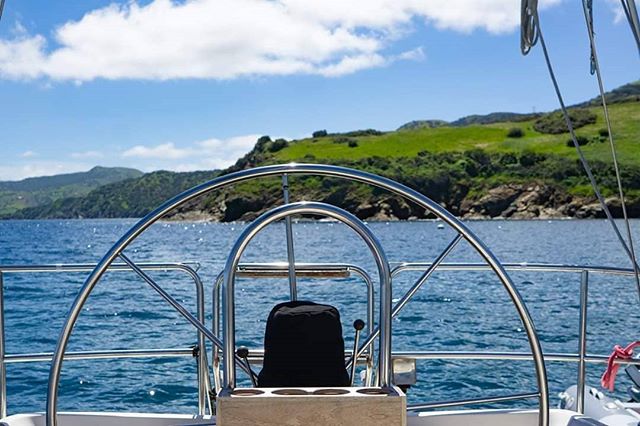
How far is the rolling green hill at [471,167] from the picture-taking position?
58.8 metres

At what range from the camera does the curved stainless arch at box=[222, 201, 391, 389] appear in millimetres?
1976

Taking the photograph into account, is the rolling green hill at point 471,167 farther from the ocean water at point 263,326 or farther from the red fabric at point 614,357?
the red fabric at point 614,357

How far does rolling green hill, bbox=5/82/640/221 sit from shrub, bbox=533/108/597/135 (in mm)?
104

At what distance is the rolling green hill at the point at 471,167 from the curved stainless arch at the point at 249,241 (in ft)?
157

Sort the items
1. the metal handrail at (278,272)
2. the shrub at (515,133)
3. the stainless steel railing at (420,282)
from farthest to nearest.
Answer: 1. the shrub at (515,133)
2. the metal handrail at (278,272)
3. the stainless steel railing at (420,282)

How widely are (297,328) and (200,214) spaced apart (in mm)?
77077

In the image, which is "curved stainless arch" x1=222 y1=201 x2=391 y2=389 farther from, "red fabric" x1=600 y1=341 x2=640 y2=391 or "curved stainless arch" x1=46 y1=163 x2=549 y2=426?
"red fabric" x1=600 y1=341 x2=640 y2=391

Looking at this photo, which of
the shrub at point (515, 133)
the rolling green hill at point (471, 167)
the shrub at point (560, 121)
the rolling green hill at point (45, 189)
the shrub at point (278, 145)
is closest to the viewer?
the rolling green hill at point (471, 167)

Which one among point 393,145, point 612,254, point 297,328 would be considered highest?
point 393,145

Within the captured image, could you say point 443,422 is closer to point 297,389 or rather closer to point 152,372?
point 297,389

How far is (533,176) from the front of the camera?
63406mm

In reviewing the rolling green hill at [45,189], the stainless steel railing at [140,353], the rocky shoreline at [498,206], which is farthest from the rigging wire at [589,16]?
the rolling green hill at [45,189]

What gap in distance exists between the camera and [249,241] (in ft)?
6.67

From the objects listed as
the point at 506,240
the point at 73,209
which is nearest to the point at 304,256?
the point at 506,240
